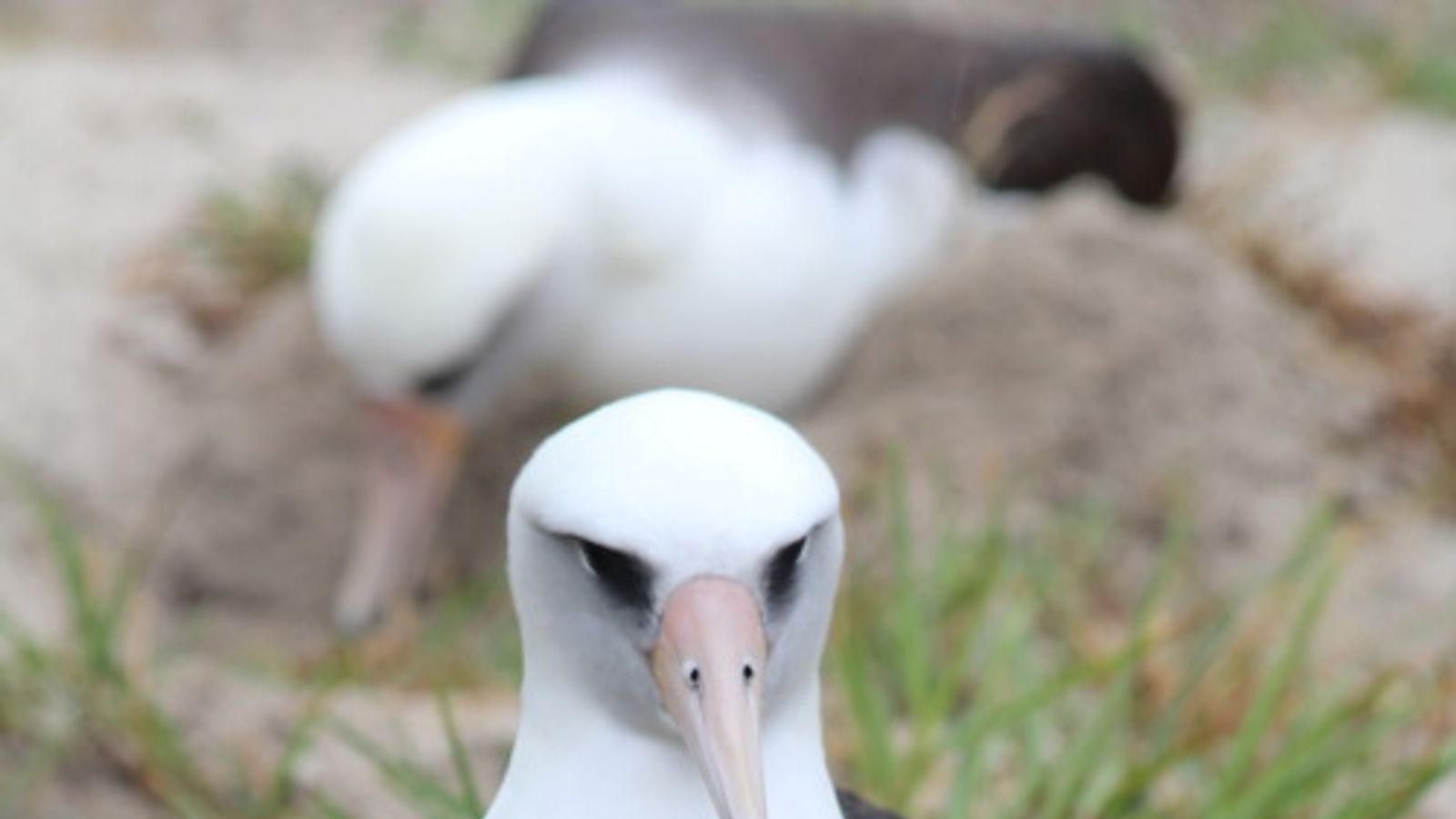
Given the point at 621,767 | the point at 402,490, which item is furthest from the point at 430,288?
the point at 621,767

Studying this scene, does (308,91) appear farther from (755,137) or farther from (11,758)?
(11,758)

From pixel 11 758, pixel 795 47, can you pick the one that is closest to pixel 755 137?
pixel 795 47

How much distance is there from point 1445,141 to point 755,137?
64.4 inches

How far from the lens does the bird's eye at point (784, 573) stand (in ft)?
5.29

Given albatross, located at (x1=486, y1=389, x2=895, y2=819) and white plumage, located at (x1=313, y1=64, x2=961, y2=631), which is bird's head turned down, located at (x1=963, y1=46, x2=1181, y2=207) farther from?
albatross, located at (x1=486, y1=389, x2=895, y2=819)

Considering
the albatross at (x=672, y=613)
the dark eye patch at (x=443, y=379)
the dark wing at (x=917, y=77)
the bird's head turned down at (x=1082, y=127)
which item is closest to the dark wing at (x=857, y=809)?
the albatross at (x=672, y=613)

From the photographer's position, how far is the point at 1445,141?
5465mm

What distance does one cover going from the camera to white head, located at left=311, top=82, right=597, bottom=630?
12.8 feet

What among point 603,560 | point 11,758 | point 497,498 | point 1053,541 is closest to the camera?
point 603,560

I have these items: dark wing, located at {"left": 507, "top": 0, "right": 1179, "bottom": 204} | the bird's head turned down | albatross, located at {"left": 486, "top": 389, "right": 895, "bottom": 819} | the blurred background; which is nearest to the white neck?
albatross, located at {"left": 486, "top": 389, "right": 895, "bottom": 819}

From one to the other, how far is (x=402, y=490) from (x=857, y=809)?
84.4 inches

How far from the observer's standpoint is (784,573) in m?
1.63

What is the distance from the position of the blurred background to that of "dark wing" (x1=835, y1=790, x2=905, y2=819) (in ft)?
2.27

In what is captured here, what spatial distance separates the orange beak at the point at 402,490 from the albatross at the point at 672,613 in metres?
2.27
